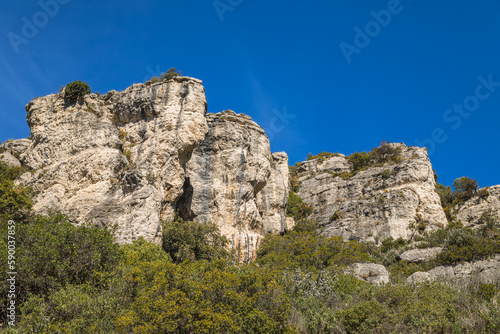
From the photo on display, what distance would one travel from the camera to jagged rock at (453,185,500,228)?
41.1 metres

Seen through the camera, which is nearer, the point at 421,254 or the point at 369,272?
the point at 369,272

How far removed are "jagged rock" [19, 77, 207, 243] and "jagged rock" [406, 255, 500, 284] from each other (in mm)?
17888

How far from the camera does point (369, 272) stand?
2784cm

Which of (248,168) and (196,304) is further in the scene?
(248,168)

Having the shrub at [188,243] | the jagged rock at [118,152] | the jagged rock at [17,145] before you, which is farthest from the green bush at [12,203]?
the jagged rock at [17,145]

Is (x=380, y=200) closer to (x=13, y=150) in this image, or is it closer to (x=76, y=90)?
(x=76, y=90)

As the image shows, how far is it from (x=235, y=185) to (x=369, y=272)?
14.7 metres

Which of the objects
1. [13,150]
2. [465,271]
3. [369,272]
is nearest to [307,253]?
[369,272]

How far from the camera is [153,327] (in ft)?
41.5

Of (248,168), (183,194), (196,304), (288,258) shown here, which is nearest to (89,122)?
(183,194)

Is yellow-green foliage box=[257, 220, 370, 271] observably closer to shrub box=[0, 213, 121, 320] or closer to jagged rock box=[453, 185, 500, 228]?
shrub box=[0, 213, 121, 320]

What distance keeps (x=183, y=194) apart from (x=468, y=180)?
3194cm

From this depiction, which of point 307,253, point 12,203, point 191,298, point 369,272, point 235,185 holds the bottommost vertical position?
point 191,298

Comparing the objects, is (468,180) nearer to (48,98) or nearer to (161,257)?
(161,257)
